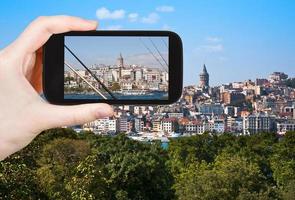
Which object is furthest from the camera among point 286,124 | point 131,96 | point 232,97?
point 232,97

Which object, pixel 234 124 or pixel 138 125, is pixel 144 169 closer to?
pixel 138 125

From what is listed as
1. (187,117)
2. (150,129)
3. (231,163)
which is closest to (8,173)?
(231,163)

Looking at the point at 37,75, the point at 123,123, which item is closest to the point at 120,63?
the point at 37,75

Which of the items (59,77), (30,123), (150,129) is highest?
(59,77)

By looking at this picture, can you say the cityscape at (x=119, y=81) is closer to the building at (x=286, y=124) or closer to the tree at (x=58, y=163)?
the tree at (x=58, y=163)

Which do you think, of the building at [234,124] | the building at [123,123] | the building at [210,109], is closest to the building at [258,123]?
the building at [234,124]

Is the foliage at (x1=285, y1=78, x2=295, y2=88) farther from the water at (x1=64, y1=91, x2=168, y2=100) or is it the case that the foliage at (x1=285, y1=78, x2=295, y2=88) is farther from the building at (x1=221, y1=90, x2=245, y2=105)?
the water at (x1=64, y1=91, x2=168, y2=100)

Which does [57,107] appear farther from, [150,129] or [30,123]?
[150,129]

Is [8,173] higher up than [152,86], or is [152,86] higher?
[152,86]
